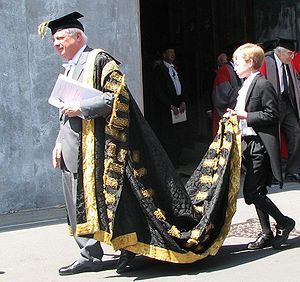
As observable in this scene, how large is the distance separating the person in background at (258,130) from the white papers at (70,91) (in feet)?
4.06

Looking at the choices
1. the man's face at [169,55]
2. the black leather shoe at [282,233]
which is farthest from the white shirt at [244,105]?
the man's face at [169,55]

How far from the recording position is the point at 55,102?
18.8ft

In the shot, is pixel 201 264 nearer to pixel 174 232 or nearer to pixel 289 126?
pixel 174 232

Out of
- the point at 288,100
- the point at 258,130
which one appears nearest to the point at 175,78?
the point at 288,100

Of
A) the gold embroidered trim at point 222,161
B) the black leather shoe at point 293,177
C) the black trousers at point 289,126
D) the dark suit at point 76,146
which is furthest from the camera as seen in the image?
the black leather shoe at point 293,177

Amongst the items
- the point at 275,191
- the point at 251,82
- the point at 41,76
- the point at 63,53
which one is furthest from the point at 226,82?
the point at 63,53

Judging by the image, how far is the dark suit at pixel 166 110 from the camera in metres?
11.1

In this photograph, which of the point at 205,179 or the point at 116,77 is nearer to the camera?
the point at 116,77

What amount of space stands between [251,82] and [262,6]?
268 inches

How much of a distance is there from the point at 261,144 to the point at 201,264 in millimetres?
1116

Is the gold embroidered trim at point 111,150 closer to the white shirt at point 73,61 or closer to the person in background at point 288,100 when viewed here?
the white shirt at point 73,61

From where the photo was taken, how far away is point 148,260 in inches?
246

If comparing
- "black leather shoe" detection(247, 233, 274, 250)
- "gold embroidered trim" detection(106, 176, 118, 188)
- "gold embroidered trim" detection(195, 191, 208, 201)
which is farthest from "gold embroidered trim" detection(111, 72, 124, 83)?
"black leather shoe" detection(247, 233, 274, 250)

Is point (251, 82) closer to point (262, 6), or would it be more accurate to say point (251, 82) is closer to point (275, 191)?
point (275, 191)
